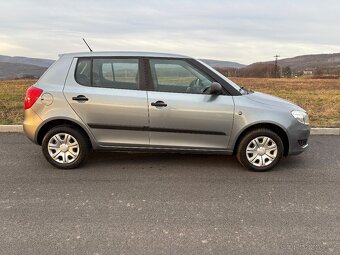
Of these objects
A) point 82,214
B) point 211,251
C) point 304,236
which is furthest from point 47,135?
point 304,236

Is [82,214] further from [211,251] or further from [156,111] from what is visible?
[156,111]

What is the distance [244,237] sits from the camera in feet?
10.9

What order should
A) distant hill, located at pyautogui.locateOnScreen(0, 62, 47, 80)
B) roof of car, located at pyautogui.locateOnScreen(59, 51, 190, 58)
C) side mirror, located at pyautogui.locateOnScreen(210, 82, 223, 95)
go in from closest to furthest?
side mirror, located at pyautogui.locateOnScreen(210, 82, 223, 95), roof of car, located at pyautogui.locateOnScreen(59, 51, 190, 58), distant hill, located at pyautogui.locateOnScreen(0, 62, 47, 80)

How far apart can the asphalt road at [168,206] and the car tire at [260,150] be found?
140 mm

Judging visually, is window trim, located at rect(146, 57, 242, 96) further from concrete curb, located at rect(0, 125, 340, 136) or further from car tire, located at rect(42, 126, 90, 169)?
concrete curb, located at rect(0, 125, 340, 136)

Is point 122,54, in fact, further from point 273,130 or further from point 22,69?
point 22,69

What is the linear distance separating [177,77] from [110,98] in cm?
100

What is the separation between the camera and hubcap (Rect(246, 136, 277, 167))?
513 cm

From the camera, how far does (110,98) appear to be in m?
5.03

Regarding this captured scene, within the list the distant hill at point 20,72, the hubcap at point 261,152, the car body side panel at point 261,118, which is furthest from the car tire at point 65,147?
the distant hill at point 20,72

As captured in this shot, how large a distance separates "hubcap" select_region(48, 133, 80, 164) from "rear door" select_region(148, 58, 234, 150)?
111cm

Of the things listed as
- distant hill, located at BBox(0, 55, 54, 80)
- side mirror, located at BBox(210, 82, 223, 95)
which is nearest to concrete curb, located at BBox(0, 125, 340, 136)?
distant hill, located at BBox(0, 55, 54, 80)

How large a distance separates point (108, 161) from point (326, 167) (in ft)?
10.8

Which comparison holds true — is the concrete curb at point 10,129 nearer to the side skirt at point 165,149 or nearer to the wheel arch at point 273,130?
the side skirt at point 165,149
